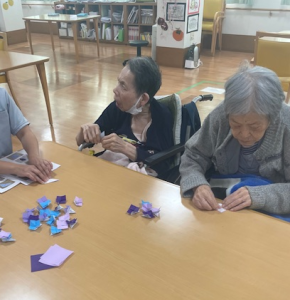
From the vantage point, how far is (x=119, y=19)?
26.0 feet

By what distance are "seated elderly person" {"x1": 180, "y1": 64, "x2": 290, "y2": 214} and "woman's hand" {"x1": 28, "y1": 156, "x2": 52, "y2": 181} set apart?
1.75ft

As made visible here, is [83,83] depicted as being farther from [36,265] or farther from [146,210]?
[36,265]

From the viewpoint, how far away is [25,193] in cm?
120

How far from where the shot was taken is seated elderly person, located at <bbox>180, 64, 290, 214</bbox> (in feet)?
3.53

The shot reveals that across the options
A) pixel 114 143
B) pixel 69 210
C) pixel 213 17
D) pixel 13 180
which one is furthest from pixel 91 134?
pixel 213 17

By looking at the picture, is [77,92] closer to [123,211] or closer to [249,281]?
[123,211]

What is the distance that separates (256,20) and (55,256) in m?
7.03

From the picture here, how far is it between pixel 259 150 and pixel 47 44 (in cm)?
796

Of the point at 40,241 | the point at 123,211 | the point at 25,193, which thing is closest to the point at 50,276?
the point at 40,241

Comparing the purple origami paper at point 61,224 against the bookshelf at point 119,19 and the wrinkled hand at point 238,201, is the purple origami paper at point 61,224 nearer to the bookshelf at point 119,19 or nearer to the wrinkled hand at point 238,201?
the wrinkled hand at point 238,201

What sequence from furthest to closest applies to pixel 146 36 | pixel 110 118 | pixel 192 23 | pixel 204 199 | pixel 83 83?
pixel 146 36 < pixel 192 23 < pixel 83 83 < pixel 110 118 < pixel 204 199

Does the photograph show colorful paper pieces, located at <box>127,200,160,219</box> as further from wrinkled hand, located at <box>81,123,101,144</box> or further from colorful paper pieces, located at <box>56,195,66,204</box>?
wrinkled hand, located at <box>81,123,101,144</box>

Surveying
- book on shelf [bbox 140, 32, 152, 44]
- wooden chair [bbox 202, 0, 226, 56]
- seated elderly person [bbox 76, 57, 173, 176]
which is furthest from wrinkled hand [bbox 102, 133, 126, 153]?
book on shelf [bbox 140, 32, 152, 44]

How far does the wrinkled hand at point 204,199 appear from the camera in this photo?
1105 mm
